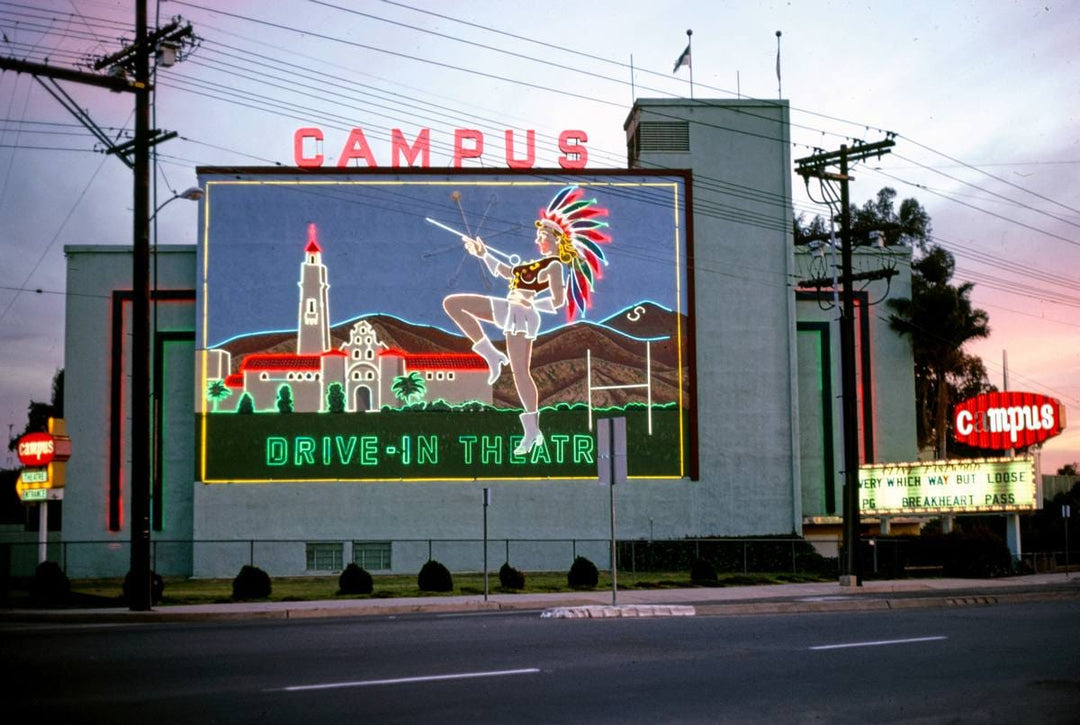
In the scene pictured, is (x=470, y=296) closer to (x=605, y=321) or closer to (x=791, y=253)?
(x=605, y=321)

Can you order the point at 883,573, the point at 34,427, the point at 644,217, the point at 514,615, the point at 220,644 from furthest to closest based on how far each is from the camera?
the point at 34,427
the point at 644,217
the point at 883,573
the point at 514,615
the point at 220,644

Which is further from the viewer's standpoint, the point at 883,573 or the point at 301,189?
the point at 301,189

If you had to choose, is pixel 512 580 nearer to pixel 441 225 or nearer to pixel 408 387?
pixel 408 387

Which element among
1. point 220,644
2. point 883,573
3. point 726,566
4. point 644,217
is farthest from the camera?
point 644,217

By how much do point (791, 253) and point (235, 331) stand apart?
23034 millimetres

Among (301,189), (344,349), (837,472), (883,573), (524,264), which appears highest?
(301,189)

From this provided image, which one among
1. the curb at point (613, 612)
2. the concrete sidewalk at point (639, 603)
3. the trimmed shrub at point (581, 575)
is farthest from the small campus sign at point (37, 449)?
the curb at point (613, 612)

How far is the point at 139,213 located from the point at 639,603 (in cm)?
1470

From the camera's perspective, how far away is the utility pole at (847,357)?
37156mm

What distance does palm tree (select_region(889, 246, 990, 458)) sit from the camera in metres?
53.7

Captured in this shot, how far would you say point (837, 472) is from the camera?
168 feet

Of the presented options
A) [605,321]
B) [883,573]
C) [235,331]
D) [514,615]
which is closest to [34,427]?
[235,331]

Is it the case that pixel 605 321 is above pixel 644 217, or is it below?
below

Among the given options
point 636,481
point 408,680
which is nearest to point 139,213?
point 408,680
